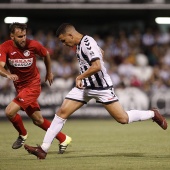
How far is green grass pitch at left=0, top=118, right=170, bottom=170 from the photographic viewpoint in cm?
830

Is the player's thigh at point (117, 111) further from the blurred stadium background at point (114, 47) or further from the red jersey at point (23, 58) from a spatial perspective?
the blurred stadium background at point (114, 47)

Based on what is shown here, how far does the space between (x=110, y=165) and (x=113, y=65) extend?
11466 millimetres

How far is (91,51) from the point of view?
8859mm

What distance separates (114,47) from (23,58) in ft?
35.2

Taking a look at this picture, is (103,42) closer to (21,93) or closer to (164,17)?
(164,17)

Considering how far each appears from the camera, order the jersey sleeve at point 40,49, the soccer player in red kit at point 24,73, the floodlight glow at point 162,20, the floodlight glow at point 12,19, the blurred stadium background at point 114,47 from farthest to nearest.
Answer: the floodlight glow at point 162,20 < the floodlight glow at point 12,19 < the blurred stadium background at point 114,47 < the jersey sleeve at point 40,49 < the soccer player in red kit at point 24,73

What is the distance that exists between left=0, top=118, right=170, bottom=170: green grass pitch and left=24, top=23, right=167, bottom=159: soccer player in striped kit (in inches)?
18.1

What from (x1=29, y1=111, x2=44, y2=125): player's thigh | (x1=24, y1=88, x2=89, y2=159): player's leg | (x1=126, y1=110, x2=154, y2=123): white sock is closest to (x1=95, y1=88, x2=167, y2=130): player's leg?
(x1=126, y1=110, x2=154, y2=123): white sock

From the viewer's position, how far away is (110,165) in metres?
8.28

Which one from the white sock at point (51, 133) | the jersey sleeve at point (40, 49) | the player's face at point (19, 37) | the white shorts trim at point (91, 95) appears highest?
the player's face at point (19, 37)

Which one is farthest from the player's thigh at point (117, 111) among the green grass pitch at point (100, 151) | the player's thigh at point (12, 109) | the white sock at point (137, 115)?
the player's thigh at point (12, 109)

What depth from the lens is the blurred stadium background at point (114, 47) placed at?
18312 mm

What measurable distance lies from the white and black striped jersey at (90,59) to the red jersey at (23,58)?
123 cm

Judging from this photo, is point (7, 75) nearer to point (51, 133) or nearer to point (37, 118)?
point (37, 118)
